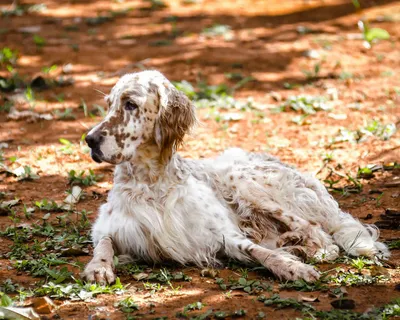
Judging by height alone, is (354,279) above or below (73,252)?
below

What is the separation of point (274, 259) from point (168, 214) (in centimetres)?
82

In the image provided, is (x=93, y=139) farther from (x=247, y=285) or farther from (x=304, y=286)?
(x=304, y=286)

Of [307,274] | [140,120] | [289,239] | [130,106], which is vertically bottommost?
[289,239]

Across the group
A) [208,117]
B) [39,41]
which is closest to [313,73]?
[208,117]

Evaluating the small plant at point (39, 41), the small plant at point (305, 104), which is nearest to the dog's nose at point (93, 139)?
the small plant at point (305, 104)

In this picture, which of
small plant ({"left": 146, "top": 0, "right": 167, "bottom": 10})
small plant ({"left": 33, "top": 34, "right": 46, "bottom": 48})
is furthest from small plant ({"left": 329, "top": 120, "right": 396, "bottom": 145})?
small plant ({"left": 146, "top": 0, "right": 167, "bottom": 10})

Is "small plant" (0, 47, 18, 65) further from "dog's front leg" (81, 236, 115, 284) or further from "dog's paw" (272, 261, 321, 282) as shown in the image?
"dog's paw" (272, 261, 321, 282)

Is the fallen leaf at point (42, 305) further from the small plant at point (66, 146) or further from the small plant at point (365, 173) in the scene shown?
the small plant at point (365, 173)

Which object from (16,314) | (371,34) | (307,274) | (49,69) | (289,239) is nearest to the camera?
(16,314)

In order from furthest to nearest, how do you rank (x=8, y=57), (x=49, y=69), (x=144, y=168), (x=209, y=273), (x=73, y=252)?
(x=8, y=57)
(x=49, y=69)
(x=73, y=252)
(x=144, y=168)
(x=209, y=273)

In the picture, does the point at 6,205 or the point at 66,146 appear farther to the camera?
the point at 66,146

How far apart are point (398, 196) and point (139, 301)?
3094 mm

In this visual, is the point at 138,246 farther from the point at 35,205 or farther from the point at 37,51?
the point at 37,51

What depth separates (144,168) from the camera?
5.12 metres
